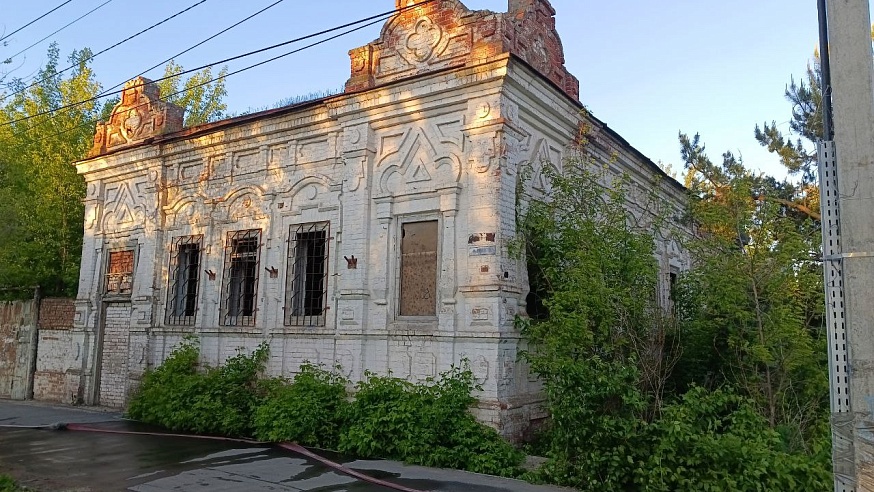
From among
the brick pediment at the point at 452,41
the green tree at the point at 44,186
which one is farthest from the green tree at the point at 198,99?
the brick pediment at the point at 452,41

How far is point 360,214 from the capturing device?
10.2 metres

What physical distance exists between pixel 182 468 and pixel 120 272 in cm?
750

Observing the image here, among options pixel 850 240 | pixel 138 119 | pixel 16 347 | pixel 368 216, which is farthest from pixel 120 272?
pixel 850 240

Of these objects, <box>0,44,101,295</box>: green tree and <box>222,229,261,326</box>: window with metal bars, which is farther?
<box>0,44,101,295</box>: green tree

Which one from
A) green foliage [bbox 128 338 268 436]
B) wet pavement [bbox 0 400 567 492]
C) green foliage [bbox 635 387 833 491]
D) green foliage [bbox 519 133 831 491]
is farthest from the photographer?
green foliage [bbox 128 338 268 436]

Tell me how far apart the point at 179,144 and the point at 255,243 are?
10.1ft

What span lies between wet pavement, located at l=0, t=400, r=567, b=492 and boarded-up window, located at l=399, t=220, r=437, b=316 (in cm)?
236

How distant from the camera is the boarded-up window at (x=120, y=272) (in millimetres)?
13781

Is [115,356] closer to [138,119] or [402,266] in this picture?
[138,119]

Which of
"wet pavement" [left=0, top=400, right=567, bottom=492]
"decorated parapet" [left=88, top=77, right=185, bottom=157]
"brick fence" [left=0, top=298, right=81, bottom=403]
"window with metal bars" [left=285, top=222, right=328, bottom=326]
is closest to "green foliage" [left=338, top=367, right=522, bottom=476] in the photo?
"wet pavement" [left=0, top=400, right=567, bottom=492]

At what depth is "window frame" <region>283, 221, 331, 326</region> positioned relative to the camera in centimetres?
1062

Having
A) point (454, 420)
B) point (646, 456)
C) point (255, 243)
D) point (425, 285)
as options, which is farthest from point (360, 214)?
point (646, 456)

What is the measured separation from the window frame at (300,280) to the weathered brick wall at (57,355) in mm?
6391

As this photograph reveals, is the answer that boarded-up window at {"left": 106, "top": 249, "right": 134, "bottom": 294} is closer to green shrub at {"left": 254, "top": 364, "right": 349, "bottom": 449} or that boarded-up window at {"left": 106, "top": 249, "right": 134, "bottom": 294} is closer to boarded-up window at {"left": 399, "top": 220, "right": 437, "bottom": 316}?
green shrub at {"left": 254, "top": 364, "right": 349, "bottom": 449}
